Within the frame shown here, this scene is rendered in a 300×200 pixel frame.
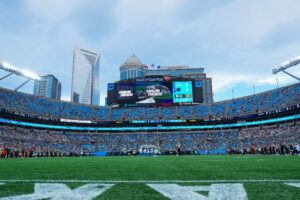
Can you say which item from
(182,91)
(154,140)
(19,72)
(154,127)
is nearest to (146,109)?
(154,127)

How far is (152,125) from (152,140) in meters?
5.37

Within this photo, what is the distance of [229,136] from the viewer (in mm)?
58562

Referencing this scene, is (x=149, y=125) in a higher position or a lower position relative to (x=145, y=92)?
lower

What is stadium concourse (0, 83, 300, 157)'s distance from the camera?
49938 millimetres

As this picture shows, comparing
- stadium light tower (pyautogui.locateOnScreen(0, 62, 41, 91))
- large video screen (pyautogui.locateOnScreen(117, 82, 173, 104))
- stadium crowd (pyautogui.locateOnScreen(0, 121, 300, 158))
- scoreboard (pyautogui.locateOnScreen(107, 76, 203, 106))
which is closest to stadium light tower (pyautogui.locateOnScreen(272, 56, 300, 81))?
stadium crowd (pyautogui.locateOnScreen(0, 121, 300, 158))

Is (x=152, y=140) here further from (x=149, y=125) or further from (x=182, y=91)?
(x=182, y=91)

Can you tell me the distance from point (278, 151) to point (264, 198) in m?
38.9

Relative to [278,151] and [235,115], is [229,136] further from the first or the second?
[278,151]

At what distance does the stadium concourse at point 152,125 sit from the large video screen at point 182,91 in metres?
9.42

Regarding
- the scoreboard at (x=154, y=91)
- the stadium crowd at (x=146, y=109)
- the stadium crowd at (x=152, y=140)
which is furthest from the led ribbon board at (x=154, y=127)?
the scoreboard at (x=154, y=91)

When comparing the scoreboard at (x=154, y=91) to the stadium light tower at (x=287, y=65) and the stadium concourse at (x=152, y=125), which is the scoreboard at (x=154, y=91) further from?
the stadium light tower at (x=287, y=65)

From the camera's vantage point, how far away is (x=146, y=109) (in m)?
70.8

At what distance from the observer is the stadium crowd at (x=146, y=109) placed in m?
53.4

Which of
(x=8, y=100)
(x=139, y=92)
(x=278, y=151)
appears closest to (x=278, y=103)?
(x=278, y=151)
